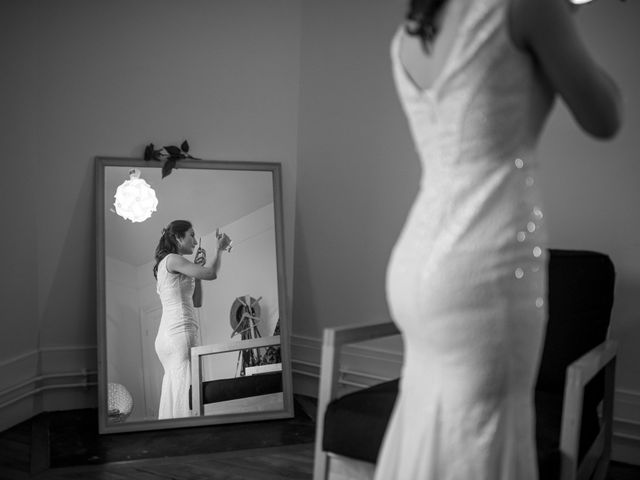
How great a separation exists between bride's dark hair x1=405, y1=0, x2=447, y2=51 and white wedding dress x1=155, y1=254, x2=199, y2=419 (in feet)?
8.07

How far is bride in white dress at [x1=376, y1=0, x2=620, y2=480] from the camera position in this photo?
1.39m

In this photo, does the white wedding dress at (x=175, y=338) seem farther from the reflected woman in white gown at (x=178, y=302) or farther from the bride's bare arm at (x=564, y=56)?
the bride's bare arm at (x=564, y=56)

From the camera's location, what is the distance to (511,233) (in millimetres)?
1430

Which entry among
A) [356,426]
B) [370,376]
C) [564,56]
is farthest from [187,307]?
[564,56]

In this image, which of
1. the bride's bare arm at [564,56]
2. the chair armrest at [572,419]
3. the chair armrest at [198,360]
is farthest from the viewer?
the chair armrest at [198,360]

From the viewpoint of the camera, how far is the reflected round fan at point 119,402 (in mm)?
3521

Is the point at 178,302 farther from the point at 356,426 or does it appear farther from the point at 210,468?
the point at 356,426

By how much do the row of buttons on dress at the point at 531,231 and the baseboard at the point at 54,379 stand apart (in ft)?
9.33

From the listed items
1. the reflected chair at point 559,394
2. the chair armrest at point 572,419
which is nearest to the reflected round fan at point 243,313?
the reflected chair at point 559,394

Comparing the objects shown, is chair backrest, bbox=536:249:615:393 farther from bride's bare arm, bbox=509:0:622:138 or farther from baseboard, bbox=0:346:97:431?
baseboard, bbox=0:346:97:431

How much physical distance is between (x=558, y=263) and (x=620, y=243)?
2.02 feet

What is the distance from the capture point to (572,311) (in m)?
2.68

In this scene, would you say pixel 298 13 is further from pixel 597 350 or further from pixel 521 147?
pixel 521 147

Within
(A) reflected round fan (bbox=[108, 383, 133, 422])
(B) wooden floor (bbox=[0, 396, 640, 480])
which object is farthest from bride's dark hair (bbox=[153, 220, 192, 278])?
(B) wooden floor (bbox=[0, 396, 640, 480])
